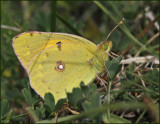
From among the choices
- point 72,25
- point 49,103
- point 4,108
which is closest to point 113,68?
point 49,103

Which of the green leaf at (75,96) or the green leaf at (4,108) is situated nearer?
the green leaf at (75,96)

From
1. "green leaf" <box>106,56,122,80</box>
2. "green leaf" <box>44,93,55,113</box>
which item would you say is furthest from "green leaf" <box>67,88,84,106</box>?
"green leaf" <box>106,56,122,80</box>

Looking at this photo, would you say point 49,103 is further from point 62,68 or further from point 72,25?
point 72,25

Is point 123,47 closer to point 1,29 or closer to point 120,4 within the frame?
point 120,4

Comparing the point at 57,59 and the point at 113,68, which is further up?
the point at 57,59

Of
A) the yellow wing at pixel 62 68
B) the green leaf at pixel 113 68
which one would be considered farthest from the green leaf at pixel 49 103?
the green leaf at pixel 113 68

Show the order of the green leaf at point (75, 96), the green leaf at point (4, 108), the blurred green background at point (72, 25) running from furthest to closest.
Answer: the blurred green background at point (72, 25) < the green leaf at point (4, 108) < the green leaf at point (75, 96)

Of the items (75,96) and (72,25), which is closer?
(75,96)

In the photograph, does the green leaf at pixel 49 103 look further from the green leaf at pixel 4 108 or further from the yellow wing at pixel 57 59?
the yellow wing at pixel 57 59

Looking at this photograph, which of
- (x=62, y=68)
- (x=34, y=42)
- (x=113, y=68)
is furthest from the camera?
(x=34, y=42)
